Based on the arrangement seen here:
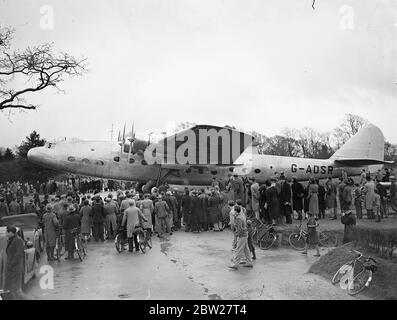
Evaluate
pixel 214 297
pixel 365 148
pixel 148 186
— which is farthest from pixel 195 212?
pixel 365 148

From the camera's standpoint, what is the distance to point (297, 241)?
13836 mm

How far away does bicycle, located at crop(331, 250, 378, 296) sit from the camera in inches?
334

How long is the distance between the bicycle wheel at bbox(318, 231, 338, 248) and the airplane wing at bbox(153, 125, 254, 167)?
8.33 metres

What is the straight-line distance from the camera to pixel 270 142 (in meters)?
95.9

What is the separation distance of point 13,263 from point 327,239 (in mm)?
10332

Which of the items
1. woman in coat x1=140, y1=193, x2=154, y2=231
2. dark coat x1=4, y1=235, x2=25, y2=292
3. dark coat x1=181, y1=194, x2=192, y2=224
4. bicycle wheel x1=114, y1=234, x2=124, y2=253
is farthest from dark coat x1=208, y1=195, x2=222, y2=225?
dark coat x1=4, y1=235, x2=25, y2=292

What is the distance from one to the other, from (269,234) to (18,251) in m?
8.36

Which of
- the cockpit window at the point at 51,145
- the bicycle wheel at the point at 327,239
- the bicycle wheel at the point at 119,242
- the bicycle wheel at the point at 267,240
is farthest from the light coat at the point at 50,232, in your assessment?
the cockpit window at the point at 51,145

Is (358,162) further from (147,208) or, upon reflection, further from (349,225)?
(147,208)

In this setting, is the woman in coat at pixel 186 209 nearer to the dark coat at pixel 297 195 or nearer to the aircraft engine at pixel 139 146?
the dark coat at pixel 297 195

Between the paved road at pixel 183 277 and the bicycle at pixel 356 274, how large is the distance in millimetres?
200
